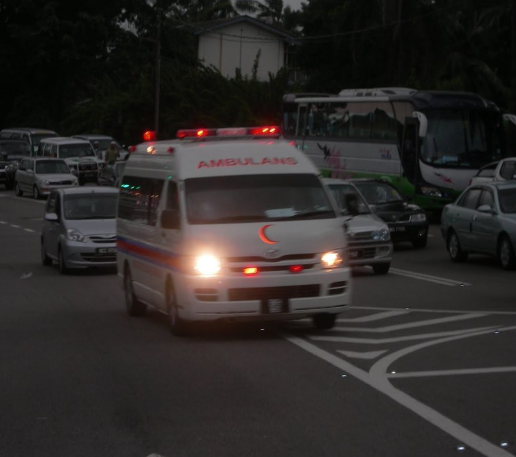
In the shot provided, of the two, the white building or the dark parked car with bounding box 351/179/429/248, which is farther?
the white building

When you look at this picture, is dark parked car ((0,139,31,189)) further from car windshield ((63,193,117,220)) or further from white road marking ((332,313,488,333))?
white road marking ((332,313,488,333))

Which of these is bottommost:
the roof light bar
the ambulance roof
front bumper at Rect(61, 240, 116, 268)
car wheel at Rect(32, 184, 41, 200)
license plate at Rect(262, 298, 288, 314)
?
car wheel at Rect(32, 184, 41, 200)

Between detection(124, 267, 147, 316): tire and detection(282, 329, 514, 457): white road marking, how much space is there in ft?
9.23

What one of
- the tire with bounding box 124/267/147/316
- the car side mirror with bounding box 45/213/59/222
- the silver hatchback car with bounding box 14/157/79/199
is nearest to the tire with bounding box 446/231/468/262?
the car side mirror with bounding box 45/213/59/222

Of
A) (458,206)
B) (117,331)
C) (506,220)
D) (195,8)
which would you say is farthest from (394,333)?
(195,8)

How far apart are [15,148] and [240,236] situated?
44.9m

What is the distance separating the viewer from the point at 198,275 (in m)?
11.8

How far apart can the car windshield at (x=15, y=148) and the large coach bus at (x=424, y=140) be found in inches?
942

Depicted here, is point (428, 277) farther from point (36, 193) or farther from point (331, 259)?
Result: point (36, 193)

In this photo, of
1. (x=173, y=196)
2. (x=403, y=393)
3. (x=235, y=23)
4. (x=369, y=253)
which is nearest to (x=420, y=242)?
(x=369, y=253)

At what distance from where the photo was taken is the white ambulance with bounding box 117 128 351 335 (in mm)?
11828

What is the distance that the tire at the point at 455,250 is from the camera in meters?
21.9

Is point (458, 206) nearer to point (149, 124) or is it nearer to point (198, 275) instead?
point (198, 275)

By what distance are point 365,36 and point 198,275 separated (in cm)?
4946
